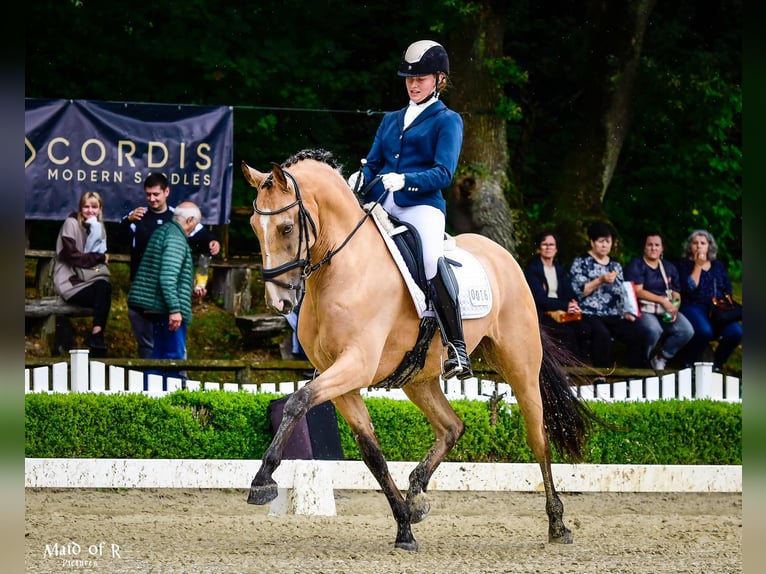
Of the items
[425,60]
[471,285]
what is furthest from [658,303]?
[425,60]

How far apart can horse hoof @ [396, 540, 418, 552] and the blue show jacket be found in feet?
6.52

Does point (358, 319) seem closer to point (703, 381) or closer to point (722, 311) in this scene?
point (703, 381)

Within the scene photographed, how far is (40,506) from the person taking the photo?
8250mm

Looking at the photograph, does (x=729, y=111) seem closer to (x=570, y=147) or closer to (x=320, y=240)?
(x=570, y=147)

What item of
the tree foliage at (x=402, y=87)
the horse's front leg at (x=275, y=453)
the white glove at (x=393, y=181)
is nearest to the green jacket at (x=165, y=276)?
the tree foliage at (x=402, y=87)

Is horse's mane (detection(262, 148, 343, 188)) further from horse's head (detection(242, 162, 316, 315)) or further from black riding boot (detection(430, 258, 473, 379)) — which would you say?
black riding boot (detection(430, 258, 473, 379))

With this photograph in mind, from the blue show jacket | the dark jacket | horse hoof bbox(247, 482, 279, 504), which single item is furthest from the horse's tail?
the dark jacket

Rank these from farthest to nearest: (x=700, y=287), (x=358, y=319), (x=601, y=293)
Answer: (x=700, y=287)
(x=601, y=293)
(x=358, y=319)

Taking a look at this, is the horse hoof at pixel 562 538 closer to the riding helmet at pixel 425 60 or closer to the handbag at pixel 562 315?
the riding helmet at pixel 425 60

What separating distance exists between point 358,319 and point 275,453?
0.93m

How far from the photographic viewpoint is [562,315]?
36.4 ft

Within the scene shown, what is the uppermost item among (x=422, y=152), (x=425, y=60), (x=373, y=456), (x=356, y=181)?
(x=425, y=60)

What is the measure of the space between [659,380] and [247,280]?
5756 millimetres

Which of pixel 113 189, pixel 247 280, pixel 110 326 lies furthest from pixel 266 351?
pixel 113 189
